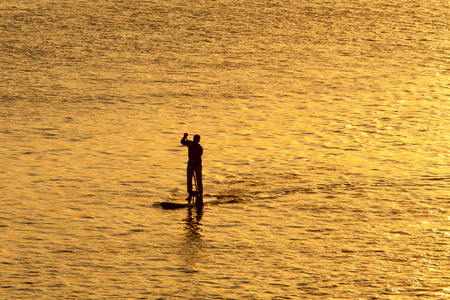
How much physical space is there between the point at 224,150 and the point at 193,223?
822cm

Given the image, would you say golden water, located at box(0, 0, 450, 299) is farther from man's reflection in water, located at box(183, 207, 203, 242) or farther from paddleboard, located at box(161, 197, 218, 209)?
paddleboard, located at box(161, 197, 218, 209)

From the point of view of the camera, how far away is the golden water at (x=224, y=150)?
53.1 feet

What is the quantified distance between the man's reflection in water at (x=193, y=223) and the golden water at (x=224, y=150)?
0.17 feet

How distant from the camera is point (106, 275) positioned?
51.7 feet

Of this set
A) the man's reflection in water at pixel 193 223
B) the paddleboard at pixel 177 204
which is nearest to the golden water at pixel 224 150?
the man's reflection in water at pixel 193 223

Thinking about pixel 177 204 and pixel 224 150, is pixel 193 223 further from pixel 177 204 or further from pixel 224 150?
pixel 224 150

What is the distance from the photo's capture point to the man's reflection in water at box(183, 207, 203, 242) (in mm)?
17969

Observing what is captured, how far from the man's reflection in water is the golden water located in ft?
0.17

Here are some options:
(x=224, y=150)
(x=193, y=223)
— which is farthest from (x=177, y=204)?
(x=224, y=150)

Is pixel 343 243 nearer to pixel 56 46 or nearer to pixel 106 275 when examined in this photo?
pixel 106 275

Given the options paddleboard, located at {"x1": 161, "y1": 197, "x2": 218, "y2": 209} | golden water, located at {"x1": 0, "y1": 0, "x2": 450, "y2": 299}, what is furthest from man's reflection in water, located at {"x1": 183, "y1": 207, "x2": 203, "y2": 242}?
paddleboard, located at {"x1": 161, "y1": 197, "x2": 218, "y2": 209}

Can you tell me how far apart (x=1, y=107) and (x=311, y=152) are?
1425 cm

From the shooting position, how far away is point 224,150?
26844 mm

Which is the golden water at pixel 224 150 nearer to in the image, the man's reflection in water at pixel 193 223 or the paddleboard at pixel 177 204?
the man's reflection in water at pixel 193 223
